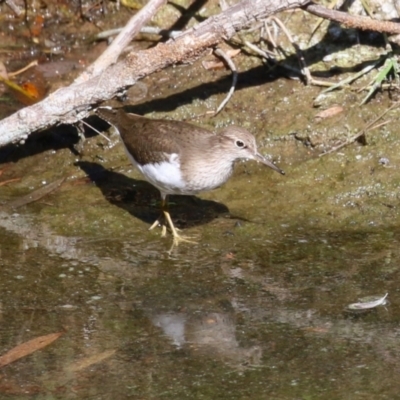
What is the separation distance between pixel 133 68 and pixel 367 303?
2.55m

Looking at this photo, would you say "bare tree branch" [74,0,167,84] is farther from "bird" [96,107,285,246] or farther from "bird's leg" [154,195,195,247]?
"bird's leg" [154,195,195,247]

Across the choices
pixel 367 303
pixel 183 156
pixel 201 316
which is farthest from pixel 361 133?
pixel 201 316

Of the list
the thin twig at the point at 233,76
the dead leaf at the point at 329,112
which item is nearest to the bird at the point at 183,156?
the thin twig at the point at 233,76

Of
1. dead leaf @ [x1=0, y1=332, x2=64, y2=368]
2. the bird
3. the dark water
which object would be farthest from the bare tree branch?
dead leaf @ [x1=0, y1=332, x2=64, y2=368]

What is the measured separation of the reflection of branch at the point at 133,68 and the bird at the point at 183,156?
0.41 m

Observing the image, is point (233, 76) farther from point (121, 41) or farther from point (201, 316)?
point (201, 316)

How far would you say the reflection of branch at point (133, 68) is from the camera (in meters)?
6.97

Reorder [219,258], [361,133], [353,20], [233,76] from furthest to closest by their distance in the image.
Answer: [233,76]
[361,133]
[353,20]
[219,258]

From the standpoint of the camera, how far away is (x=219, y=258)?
642cm

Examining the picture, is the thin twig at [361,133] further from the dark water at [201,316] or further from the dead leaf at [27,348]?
the dead leaf at [27,348]

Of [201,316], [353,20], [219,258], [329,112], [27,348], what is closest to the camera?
[27,348]

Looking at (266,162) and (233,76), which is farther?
(233,76)

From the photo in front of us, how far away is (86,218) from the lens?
702cm

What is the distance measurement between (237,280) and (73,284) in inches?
41.0
